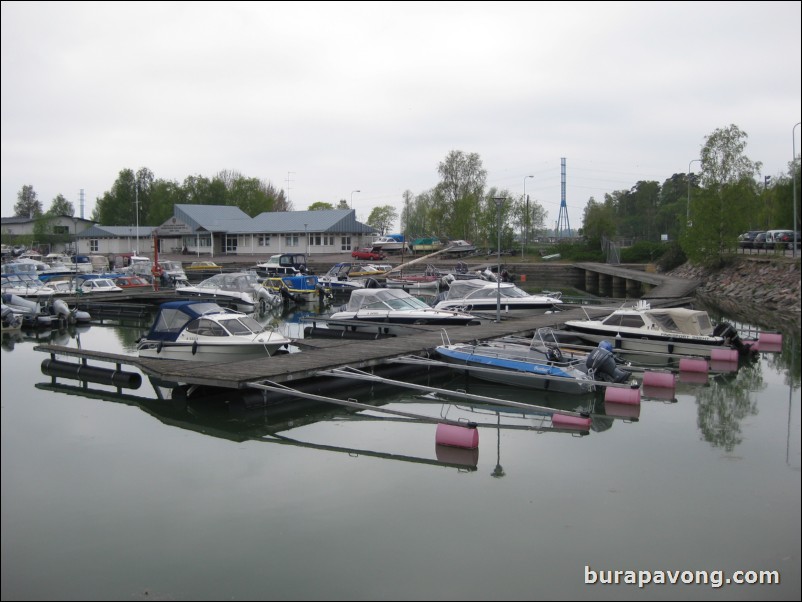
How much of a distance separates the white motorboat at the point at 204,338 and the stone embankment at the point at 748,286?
22441 millimetres

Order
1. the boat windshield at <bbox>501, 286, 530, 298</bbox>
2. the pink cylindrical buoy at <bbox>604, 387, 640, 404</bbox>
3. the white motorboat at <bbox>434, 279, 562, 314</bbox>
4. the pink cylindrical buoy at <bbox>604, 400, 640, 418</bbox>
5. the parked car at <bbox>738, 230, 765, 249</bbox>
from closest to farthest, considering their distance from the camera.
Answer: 1. the pink cylindrical buoy at <bbox>604, 400, 640, 418</bbox>
2. the pink cylindrical buoy at <bbox>604, 387, 640, 404</bbox>
3. the white motorboat at <bbox>434, 279, 562, 314</bbox>
4. the boat windshield at <bbox>501, 286, 530, 298</bbox>
5. the parked car at <bbox>738, 230, 765, 249</bbox>

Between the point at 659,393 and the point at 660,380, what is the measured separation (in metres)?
0.43

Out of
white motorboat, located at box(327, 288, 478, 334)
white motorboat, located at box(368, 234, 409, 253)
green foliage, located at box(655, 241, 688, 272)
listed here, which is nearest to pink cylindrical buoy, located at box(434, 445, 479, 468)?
white motorboat, located at box(327, 288, 478, 334)

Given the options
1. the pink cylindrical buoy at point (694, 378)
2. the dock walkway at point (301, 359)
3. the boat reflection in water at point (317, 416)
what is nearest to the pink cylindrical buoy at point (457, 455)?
the boat reflection in water at point (317, 416)

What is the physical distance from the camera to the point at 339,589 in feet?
29.8

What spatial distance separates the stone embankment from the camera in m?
35.7

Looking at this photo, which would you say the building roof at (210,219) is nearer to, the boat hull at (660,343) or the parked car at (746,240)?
the parked car at (746,240)

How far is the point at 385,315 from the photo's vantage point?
2766cm

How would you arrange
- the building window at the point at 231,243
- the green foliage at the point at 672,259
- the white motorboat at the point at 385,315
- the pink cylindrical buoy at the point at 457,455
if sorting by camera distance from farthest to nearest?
1. the building window at the point at 231,243
2. the green foliage at the point at 672,259
3. the white motorboat at the point at 385,315
4. the pink cylindrical buoy at the point at 457,455

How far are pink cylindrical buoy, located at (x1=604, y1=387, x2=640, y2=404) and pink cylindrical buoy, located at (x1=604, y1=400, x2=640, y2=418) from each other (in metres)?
0.10

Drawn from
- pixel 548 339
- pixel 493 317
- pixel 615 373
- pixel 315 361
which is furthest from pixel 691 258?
pixel 315 361

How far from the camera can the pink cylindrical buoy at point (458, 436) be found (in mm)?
14023

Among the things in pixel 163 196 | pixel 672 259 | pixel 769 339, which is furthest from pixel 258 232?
pixel 769 339

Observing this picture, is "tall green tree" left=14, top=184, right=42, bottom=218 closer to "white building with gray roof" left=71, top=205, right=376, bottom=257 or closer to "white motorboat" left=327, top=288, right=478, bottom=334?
"white building with gray roof" left=71, top=205, right=376, bottom=257
